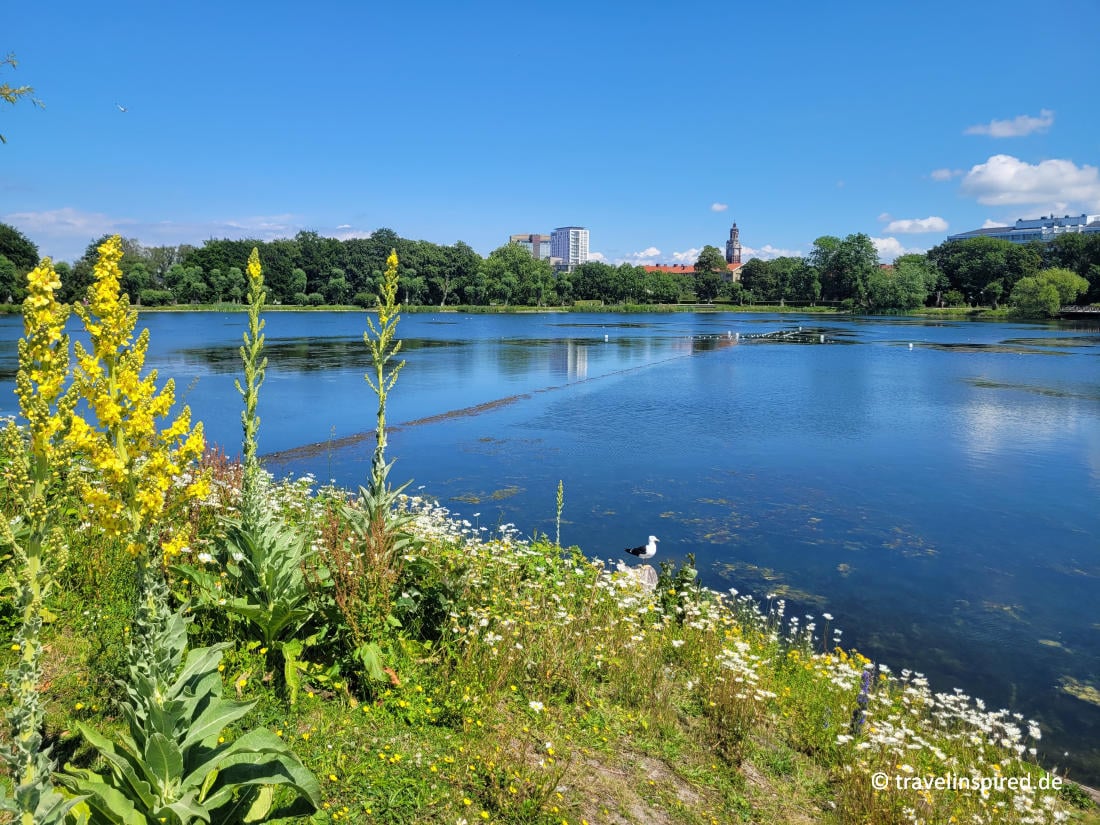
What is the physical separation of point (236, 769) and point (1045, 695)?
31.3ft

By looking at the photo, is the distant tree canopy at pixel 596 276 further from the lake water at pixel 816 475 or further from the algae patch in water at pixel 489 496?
A: the algae patch in water at pixel 489 496

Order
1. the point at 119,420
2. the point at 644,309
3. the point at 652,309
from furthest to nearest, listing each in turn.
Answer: the point at 652,309 < the point at 644,309 < the point at 119,420

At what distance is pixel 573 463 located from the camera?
66.4 feet

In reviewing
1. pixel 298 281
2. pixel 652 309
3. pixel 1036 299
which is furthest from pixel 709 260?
pixel 298 281

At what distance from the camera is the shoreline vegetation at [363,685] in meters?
3.45

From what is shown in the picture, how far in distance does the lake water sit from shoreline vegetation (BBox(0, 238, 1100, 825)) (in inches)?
73.6

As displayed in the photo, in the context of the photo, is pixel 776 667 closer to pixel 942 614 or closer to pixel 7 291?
pixel 942 614

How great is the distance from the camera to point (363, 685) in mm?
5824

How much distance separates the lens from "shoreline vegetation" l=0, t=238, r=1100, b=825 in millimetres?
A: 3445

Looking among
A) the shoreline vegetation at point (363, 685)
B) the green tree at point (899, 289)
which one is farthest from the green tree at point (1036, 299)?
the shoreline vegetation at point (363, 685)

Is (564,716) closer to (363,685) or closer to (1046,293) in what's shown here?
(363,685)

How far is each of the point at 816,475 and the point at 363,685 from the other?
16444 millimetres

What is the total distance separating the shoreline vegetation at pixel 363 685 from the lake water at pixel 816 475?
1.87 m

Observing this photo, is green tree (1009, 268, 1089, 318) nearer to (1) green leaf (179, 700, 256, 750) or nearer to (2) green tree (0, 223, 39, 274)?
(1) green leaf (179, 700, 256, 750)
